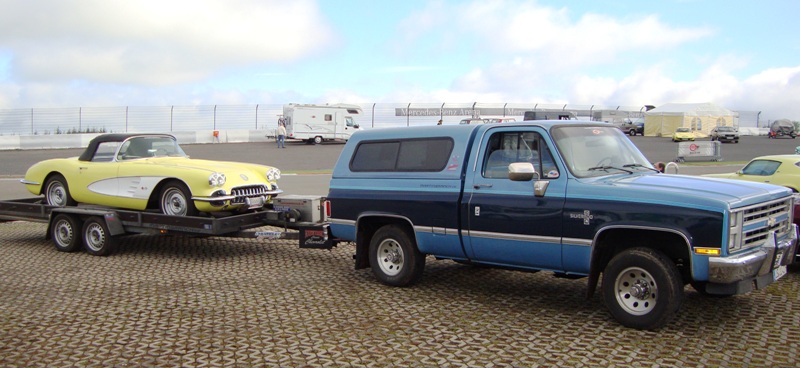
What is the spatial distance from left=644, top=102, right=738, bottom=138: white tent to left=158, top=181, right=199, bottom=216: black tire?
51.3m

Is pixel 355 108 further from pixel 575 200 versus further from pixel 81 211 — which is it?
pixel 575 200

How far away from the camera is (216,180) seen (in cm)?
959

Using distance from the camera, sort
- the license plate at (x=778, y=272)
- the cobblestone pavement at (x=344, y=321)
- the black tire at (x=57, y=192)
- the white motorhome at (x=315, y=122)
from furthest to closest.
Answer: the white motorhome at (x=315, y=122), the black tire at (x=57, y=192), the license plate at (x=778, y=272), the cobblestone pavement at (x=344, y=321)

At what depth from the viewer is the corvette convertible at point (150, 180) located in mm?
9742

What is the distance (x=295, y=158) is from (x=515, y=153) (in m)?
27.1

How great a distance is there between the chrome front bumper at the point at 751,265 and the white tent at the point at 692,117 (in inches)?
2035

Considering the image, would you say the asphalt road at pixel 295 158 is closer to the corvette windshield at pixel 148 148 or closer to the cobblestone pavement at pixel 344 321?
the corvette windshield at pixel 148 148

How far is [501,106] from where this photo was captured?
5222 centimetres

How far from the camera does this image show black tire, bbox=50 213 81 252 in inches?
409

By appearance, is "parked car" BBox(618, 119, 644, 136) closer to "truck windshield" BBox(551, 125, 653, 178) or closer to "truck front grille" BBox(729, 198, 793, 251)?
"truck windshield" BBox(551, 125, 653, 178)

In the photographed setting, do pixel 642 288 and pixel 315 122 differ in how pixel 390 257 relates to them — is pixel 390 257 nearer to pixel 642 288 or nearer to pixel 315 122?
pixel 642 288

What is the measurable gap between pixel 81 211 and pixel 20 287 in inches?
91.0

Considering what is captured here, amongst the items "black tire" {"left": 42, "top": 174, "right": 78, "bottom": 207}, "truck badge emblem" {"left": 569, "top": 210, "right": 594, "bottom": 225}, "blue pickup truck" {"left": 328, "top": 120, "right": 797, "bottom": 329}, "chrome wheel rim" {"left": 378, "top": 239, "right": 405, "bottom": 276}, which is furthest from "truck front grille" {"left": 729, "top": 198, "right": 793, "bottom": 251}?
"black tire" {"left": 42, "top": 174, "right": 78, "bottom": 207}

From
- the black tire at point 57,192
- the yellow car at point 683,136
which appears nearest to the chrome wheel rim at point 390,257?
the black tire at point 57,192
